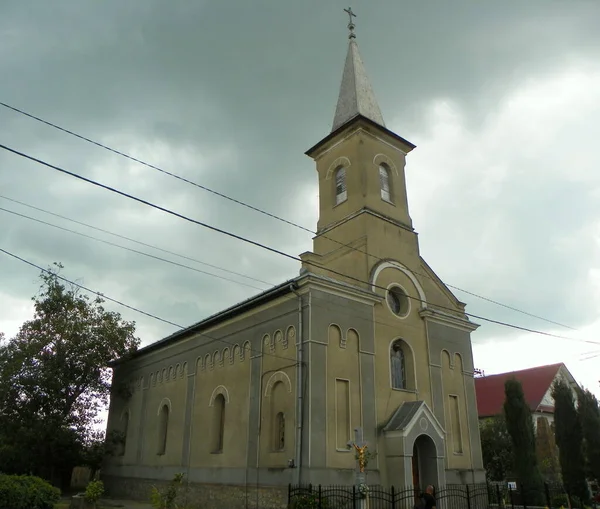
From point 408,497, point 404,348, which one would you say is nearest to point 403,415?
point 408,497

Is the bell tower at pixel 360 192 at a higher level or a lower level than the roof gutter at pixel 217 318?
higher

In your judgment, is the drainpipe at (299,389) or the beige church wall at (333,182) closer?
the drainpipe at (299,389)

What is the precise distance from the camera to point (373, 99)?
28.1 metres

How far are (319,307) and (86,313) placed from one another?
18291 mm

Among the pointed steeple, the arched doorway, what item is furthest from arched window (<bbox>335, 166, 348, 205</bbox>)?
the arched doorway

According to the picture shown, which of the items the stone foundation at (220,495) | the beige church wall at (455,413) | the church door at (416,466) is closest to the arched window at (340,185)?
the beige church wall at (455,413)

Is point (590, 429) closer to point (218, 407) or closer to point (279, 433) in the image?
point (279, 433)

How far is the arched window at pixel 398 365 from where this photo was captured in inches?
850

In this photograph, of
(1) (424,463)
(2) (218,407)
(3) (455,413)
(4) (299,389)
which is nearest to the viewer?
(4) (299,389)

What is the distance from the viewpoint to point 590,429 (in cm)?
2566

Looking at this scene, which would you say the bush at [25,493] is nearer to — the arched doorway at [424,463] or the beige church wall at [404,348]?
the beige church wall at [404,348]

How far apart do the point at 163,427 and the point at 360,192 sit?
1625 centimetres

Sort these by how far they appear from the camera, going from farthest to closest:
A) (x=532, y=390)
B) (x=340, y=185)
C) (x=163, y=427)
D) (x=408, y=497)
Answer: (x=532, y=390)
(x=163, y=427)
(x=340, y=185)
(x=408, y=497)

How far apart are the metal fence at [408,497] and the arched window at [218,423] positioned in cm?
660
